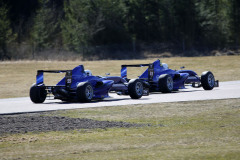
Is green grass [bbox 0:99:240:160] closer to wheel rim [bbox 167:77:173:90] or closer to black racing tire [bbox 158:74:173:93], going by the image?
black racing tire [bbox 158:74:173:93]

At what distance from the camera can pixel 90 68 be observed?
140 feet

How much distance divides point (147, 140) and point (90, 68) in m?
33.3

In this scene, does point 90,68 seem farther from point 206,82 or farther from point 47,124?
point 47,124

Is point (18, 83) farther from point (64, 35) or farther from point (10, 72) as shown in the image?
point (64, 35)

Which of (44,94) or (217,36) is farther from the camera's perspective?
(217,36)

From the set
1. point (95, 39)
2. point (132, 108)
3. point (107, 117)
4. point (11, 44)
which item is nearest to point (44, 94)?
point (132, 108)

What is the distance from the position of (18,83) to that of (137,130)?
22.7 meters

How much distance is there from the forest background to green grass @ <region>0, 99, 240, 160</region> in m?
44.3

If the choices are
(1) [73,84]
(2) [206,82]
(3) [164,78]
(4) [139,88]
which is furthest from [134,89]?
(2) [206,82]

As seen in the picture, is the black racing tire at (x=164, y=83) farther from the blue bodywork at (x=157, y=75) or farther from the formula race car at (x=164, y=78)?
the blue bodywork at (x=157, y=75)

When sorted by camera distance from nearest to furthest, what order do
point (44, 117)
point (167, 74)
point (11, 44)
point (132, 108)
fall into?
point (44, 117), point (132, 108), point (167, 74), point (11, 44)

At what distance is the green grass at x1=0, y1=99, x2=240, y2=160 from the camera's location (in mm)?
8250

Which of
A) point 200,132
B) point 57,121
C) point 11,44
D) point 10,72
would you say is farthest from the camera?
point 11,44

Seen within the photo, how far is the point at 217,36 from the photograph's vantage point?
65.3 m
